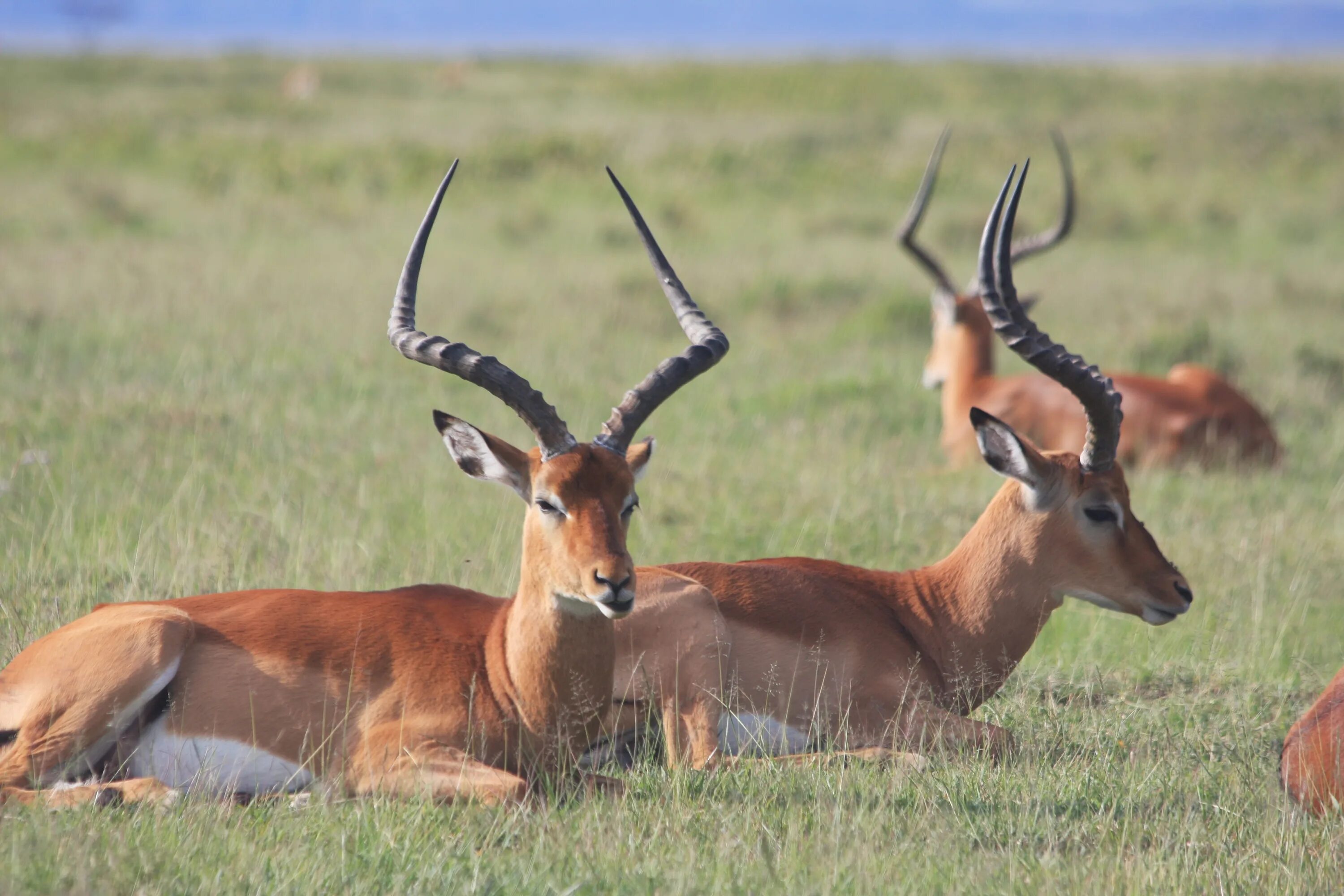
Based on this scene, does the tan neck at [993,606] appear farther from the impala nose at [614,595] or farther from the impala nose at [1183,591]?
the impala nose at [614,595]

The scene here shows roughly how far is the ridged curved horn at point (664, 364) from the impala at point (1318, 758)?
1941mm

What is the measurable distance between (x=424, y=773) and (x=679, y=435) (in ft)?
15.9

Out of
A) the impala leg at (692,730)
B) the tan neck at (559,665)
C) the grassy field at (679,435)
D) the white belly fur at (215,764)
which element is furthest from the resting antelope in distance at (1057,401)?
the white belly fur at (215,764)

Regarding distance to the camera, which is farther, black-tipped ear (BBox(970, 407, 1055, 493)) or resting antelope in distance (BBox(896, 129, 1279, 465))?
resting antelope in distance (BBox(896, 129, 1279, 465))

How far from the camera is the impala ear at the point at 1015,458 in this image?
483 cm

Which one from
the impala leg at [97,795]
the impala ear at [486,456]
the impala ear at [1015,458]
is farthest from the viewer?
the impala ear at [1015,458]

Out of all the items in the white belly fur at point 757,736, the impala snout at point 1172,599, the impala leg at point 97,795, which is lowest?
the impala leg at point 97,795

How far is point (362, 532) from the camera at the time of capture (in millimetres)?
6406

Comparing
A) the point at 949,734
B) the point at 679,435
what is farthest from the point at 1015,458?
the point at 679,435

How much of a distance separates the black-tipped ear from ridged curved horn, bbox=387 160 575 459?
1.44 meters

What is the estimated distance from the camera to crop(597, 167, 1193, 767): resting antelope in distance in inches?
180

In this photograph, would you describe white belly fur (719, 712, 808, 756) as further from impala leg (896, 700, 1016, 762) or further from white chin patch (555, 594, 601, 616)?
white chin patch (555, 594, 601, 616)

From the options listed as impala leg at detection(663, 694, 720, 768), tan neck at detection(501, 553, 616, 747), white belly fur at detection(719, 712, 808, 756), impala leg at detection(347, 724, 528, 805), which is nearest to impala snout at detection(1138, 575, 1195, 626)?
white belly fur at detection(719, 712, 808, 756)

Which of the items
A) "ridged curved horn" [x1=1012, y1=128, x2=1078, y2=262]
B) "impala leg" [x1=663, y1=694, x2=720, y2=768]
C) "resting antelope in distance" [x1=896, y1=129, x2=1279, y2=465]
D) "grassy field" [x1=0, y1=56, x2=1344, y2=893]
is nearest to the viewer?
"grassy field" [x1=0, y1=56, x2=1344, y2=893]
